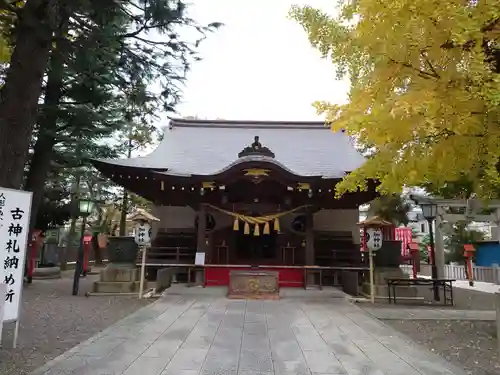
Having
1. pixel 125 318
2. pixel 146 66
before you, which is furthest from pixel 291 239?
pixel 146 66

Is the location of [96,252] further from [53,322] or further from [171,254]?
[53,322]

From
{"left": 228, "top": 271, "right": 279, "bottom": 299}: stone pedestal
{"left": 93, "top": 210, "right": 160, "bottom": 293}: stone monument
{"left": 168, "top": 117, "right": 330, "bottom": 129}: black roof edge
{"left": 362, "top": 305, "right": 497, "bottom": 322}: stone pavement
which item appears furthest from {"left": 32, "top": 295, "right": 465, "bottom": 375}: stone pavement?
{"left": 168, "top": 117, "right": 330, "bottom": 129}: black roof edge

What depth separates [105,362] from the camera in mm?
4227

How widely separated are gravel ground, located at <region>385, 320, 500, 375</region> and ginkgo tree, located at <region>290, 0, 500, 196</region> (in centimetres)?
238

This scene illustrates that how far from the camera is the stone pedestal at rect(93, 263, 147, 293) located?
9.71 m

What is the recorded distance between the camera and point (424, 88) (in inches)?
157

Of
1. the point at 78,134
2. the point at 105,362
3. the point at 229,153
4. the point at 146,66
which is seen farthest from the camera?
the point at 229,153

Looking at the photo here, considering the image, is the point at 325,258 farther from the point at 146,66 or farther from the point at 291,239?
the point at 146,66

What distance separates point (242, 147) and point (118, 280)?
7.67 meters

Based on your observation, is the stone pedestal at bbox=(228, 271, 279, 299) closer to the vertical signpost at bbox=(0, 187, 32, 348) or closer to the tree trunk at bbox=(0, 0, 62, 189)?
the vertical signpost at bbox=(0, 187, 32, 348)

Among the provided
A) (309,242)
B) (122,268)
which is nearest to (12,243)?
(122,268)

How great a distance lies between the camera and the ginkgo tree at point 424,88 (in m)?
3.72

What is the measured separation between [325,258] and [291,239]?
132cm

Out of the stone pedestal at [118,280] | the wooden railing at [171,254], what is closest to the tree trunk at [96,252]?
the wooden railing at [171,254]
